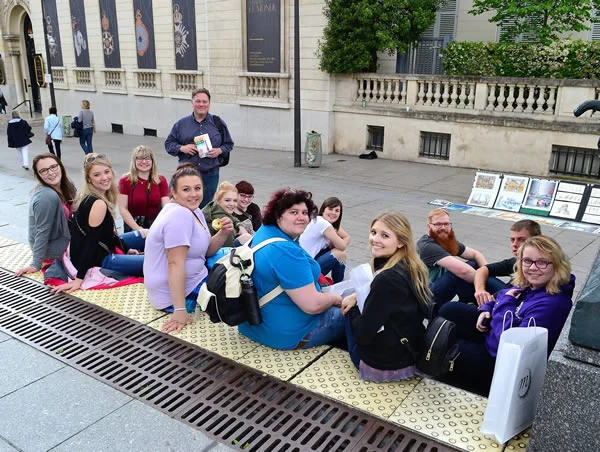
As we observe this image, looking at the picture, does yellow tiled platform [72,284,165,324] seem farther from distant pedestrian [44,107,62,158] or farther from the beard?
distant pedestrian [44,107,62,158]

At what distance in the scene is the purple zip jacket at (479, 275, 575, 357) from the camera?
3.44 m

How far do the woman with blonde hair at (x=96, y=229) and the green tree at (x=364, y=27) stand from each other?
1119 centimetres

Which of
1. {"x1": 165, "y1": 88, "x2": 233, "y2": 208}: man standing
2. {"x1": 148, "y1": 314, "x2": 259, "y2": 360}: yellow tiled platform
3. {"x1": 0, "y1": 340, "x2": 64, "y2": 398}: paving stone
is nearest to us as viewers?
{"x1": 0, "y1": 340, "x2": 64, "y2": 398}: paving stone

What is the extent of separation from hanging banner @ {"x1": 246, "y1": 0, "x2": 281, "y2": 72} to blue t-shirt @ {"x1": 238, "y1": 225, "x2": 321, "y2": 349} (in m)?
14.1

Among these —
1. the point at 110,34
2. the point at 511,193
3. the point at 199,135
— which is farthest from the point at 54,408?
the point at 110,34

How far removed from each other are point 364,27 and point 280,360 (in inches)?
512

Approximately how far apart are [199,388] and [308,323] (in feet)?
3.03

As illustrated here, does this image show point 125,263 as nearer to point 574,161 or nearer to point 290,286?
point 290,286

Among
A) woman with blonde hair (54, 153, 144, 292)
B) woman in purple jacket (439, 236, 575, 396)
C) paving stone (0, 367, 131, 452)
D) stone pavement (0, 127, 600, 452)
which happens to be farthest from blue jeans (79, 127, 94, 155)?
woman in purple jacket (439, 236, 575, 396)

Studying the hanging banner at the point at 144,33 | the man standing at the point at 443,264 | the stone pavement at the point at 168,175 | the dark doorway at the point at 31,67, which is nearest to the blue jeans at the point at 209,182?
the stone pavement at the point at 168,175

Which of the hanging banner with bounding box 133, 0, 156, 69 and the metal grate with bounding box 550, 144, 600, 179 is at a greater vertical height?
the hanging banner with bounding box 133, 0, 156, 69

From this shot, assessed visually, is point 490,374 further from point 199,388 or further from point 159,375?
point 159,375

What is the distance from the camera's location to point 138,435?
10.8 ft

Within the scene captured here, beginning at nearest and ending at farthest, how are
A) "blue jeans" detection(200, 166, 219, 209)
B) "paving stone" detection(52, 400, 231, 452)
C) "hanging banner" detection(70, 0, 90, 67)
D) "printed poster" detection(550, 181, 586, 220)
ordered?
"paving stone" detection(52, 400, 231, 452)
"blue jeans" detection(200, 166, 219, 209)
"printed poster" detection(550, 181, 586, 220)
"hanging banner" detection(70, 0, 90, 67)
